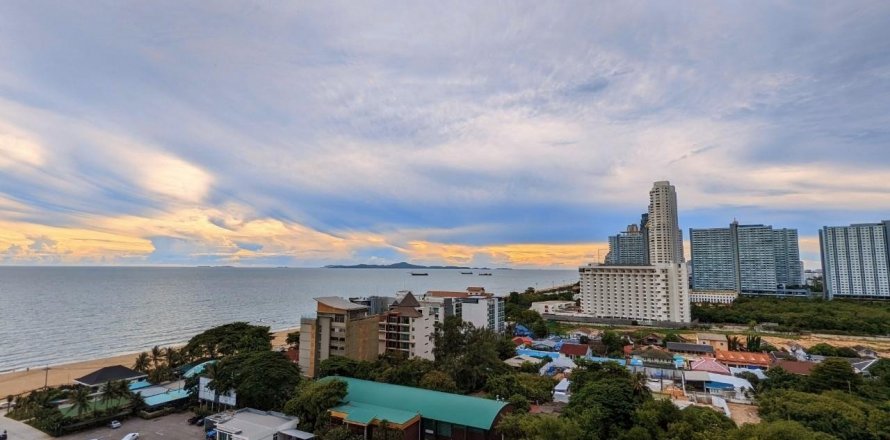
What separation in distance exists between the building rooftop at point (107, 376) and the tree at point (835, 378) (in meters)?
52.5

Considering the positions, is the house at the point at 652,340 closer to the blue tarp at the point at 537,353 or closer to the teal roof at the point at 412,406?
the blue tarp at the point at 537,353

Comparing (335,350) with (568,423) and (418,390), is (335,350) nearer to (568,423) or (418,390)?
(418,390)

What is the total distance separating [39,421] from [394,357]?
80.3 ft

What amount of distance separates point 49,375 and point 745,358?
72214 mm

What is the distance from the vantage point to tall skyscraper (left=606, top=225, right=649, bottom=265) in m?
154

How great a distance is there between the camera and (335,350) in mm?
37656

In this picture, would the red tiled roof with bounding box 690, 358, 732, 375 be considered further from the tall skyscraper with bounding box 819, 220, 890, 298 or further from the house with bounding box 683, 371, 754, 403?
the tall skyscraper with bounding box 819, 220, 890, 298

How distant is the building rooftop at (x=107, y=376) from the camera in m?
31.2

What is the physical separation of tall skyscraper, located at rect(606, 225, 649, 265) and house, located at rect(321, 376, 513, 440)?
471 feet

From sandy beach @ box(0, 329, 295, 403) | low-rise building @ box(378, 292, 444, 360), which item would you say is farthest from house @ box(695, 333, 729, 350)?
sandy beach @ box(0, 329, 295, 403)

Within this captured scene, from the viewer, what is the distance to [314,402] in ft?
80.1

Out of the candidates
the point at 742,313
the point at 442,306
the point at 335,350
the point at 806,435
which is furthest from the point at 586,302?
the point at 806,435

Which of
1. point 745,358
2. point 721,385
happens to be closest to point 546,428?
point 721,385

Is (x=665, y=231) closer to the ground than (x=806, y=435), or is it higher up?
higher up
